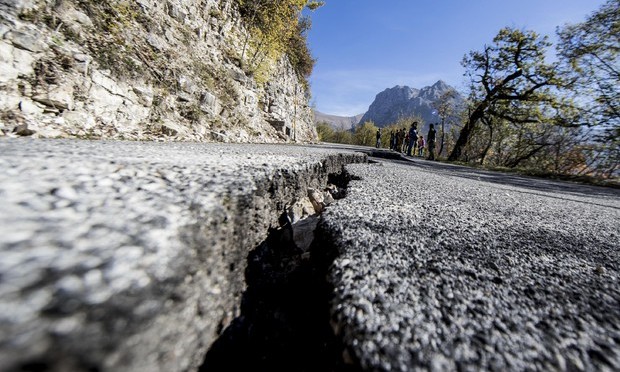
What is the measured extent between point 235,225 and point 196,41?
640cm

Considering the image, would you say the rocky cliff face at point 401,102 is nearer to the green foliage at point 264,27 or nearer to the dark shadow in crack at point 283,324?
the green foliage at point 264,27

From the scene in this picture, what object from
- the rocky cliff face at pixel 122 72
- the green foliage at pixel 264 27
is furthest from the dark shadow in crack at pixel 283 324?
the green foliage at pixel 264 27

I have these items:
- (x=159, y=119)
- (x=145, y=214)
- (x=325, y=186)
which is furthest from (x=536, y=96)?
(x=145, y=214)

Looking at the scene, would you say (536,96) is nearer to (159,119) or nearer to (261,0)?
(261,0)

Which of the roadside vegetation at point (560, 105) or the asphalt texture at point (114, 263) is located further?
the roadside vegetation at point (560, 105)

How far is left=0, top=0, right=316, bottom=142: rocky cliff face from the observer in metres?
2.53

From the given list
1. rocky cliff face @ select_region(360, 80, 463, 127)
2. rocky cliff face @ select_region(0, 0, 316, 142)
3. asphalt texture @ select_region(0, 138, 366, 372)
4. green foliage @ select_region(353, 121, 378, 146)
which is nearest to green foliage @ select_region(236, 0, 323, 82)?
rocky cliff face @ select_region(0, 0, 316, 142)

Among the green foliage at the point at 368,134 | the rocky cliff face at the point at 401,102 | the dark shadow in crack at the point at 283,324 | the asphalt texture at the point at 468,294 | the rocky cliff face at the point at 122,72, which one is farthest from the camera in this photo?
the rocky cliff face at the point at 401,102

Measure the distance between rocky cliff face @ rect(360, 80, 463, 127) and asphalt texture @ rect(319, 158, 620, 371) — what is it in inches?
5472

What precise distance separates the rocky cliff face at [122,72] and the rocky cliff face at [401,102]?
441 feet

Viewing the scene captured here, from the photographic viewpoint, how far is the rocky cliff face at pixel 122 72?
253 centimetres

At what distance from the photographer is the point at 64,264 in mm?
413

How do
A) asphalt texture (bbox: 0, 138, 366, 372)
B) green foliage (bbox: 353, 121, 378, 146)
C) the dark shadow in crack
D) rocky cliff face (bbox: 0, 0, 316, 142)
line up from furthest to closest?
green foliage (bbox: 353, 121, 378, 146) → rocky cliff face (bbox: 0, 0, 316, 142) → the dark shadow in crack → asphalt texture (bbox: 0, 138, 366, 372)

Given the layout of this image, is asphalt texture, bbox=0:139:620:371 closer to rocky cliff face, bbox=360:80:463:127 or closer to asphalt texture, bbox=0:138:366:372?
asphalt texture, bbox=0:138:366:372
